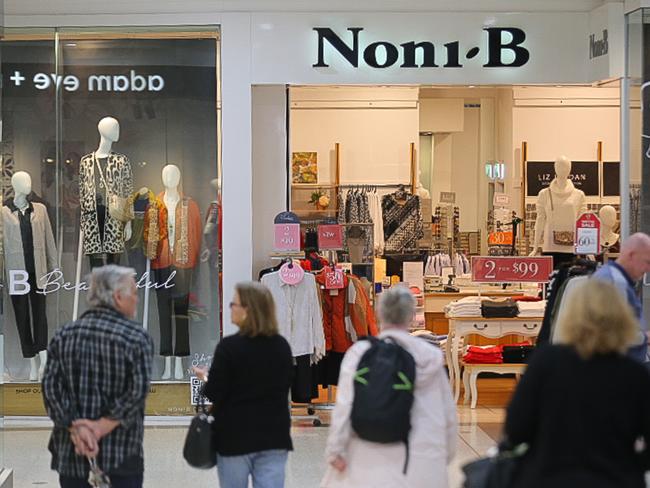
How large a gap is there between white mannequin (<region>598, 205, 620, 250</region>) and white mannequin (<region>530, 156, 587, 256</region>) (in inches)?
11.6

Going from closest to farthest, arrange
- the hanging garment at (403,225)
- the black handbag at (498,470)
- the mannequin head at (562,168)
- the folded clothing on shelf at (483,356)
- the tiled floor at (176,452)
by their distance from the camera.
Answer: the black handbag at (498,470), the tiled floor at (176,452), the folded clothing on shelf at (483,356), the mannequin head at (562,168), the hanging garment at (403,225)

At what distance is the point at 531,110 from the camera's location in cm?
1346

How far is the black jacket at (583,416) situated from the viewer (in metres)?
3.28

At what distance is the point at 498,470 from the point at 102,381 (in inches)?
66.9

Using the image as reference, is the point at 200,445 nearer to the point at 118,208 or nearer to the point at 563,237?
the point at 118,208

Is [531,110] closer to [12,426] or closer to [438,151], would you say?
[438,151]

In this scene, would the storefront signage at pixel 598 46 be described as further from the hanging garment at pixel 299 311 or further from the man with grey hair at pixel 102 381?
the man with grey hair at pixel 102 381

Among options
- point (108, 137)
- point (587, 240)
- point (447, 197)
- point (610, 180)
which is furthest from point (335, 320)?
point (447, 197)

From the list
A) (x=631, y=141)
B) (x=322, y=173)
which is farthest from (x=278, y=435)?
(x=322, y=173)

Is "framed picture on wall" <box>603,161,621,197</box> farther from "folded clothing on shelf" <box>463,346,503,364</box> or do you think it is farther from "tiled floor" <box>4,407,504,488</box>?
"tiled floor" <box>4,407,504,488</box>

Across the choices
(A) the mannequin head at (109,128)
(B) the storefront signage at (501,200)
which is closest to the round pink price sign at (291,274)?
(A) the mannequin head at (109,128)

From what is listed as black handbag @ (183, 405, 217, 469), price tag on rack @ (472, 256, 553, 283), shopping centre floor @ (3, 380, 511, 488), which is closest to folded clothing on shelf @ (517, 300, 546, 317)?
price tag on rack @ (472, 256, 553, 283)

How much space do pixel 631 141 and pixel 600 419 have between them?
6.04m

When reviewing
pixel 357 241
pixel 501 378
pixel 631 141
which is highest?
pixel 631 141
